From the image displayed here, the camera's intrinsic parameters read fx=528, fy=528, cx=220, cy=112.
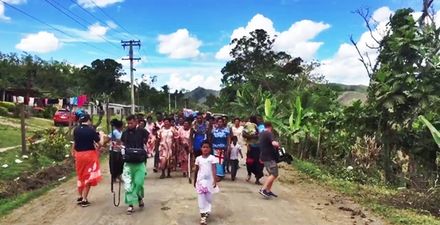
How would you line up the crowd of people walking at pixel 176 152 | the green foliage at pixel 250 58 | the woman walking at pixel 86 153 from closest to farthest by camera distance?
the crowd of people walking at pixel 176 152 → the woman walking at pixel 86 153 → the green foliage at pixel 250 58

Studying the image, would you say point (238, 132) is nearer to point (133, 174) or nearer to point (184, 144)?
point (184, 144)

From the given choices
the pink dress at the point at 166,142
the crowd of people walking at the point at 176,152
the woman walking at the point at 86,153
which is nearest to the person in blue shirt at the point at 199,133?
the crowd of people walking at the point at 176,152

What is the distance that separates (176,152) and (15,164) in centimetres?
486

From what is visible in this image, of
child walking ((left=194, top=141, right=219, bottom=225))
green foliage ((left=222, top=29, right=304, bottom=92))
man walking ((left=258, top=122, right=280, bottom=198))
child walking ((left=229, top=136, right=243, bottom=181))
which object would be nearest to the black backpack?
child walking ((left=194, top=141, right=219, bottom=225))

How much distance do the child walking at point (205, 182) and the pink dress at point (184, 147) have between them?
4702 millimetres

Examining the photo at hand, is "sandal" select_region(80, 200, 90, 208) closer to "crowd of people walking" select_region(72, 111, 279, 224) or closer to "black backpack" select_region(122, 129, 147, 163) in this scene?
"crowd of people walking" select_region(72, 111, 279, 224)

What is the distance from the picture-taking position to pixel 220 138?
13.1m

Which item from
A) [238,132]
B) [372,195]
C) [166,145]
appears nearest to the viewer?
[372,195]

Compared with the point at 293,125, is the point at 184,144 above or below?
below

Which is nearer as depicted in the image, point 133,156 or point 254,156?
point 133,156

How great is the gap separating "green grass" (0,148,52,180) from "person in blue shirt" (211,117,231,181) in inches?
204

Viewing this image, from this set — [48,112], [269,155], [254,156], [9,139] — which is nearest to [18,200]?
[269,155]

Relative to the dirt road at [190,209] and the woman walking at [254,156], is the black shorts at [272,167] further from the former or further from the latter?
the woman walking at [254,156]

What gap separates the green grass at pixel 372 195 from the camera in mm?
8523
